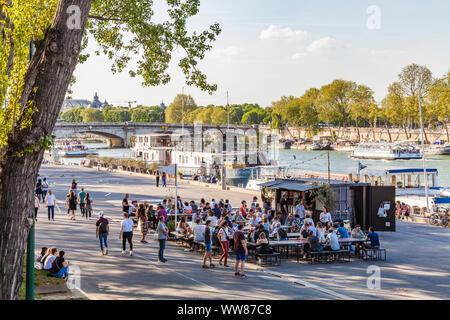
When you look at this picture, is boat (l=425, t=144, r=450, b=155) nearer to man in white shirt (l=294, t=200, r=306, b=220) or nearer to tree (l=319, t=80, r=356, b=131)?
tree (l=319, t=80, r=356, b=131)

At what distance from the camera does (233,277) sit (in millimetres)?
12617

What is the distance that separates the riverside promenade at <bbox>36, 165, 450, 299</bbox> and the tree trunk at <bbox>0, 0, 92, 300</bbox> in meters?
3.10

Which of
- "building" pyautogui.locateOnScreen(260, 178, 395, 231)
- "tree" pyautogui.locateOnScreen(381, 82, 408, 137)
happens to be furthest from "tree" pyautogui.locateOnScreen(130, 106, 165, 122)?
"building" pyautogui.locateOnScreen(260, 178, 395, 231)

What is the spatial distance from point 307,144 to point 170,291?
12360 centimetres

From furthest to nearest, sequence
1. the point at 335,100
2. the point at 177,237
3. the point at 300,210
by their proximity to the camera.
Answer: the point at 335,100, the point at 300,210, the point at 177,237

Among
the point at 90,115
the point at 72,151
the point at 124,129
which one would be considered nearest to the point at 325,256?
the point at 72,151

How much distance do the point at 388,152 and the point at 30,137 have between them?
286ft

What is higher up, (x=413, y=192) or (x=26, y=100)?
(x=26, y=100)

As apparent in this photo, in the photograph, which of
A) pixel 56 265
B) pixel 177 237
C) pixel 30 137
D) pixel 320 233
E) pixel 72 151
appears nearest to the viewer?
pixel 30 137

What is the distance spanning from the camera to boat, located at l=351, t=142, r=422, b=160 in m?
88.4

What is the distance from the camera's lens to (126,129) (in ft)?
356

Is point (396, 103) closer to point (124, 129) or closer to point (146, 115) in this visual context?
point (124, 129)

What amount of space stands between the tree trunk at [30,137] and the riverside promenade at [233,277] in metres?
3.10

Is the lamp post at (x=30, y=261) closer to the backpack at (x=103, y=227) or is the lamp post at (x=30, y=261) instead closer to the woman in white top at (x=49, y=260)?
the woman in white top at (x=49, y=260)
